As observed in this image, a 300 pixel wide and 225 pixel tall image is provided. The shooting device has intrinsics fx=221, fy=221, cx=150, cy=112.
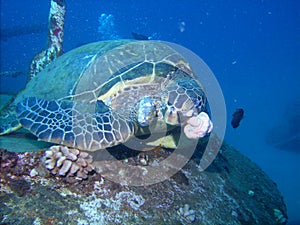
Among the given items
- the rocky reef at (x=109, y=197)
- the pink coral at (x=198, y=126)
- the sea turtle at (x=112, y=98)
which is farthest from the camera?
the pink coral at (x=198, y=126)

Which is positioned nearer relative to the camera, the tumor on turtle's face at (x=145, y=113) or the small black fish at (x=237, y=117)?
the tumor on turtle's face at (x=145, y=113)

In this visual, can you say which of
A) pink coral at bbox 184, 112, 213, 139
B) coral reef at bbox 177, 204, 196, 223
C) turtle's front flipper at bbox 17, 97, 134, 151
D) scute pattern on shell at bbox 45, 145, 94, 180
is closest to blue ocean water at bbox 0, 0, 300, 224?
pink coral at bbox 184, 112, 213, 139

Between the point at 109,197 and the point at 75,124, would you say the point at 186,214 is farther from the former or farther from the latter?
the point at 75,124

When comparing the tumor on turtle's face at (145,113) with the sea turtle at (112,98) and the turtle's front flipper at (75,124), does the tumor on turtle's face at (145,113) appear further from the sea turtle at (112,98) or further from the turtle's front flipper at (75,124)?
the turtle's front flipper at (75,124)

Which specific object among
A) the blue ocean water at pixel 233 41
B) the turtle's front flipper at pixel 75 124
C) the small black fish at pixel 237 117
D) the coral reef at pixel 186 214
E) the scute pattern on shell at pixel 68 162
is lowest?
the coral reef at pixel 186 214

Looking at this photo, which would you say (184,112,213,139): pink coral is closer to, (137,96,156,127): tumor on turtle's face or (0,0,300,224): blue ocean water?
(137,96,156,127): tumor on turtle's face

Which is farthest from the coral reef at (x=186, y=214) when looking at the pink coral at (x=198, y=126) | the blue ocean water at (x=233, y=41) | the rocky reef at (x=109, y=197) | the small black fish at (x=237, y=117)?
the blue ocean water at (x=233, y=41)

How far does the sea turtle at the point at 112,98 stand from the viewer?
265 centimetres

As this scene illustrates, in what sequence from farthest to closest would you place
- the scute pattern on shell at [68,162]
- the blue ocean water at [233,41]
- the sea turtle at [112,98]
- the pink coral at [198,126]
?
the blue ocean water at [233,41], the pink coral at [198,126], the sea turtle at [112,98], the scute pattern on shell at [68,162]

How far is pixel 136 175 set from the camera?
2.70 m

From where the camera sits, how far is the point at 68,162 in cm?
236

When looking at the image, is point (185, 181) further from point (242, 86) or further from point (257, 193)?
point (242, 86)

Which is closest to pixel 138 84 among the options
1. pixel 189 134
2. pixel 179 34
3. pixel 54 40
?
pixel 189 134

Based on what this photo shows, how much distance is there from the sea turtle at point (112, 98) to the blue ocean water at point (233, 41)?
90.2ft
